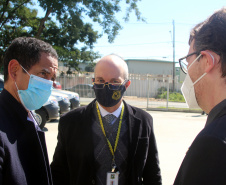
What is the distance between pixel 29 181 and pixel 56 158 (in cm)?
74

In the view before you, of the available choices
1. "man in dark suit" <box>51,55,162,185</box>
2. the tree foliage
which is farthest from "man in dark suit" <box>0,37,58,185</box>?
the tree foliage

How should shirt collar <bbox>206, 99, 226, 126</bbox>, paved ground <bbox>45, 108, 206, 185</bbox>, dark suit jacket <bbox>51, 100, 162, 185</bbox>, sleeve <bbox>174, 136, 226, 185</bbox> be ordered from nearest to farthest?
1. sleeve <bbox>174, 136, 226, 185</bbox>
2. shirt collar <bbox>206, 99, 226, 126</bbox>
3. dark suit jacket <bbox>51, 100, 162, 185</bbox>
4. paved ground <bbox>45, 108, 206, 185</bbox>

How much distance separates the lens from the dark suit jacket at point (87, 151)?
2.07 metres

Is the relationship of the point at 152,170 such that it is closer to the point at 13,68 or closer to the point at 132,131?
the point at 132,131

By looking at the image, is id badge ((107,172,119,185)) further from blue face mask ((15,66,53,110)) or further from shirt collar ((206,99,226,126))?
shirt collar ((206,99,226,126))

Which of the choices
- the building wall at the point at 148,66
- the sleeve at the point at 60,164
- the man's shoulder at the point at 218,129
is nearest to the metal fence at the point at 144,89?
the sleeve at the point at 60,164

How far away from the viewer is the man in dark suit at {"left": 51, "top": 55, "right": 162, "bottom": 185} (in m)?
2.08

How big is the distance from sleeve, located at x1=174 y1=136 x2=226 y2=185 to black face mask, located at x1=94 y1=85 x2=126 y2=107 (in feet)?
4.61

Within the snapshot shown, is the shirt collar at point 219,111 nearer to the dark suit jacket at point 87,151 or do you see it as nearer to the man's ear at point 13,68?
the dark suit jacket at point 87,151

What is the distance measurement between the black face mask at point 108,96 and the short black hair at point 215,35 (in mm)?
1228

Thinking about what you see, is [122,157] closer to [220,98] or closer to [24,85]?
[24,85]

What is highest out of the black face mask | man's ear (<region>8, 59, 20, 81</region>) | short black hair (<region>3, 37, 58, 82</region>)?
short black hair (<region>3, 37, 58, 82</region>)

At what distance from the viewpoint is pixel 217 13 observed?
1213mm

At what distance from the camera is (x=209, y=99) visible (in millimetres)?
1244
